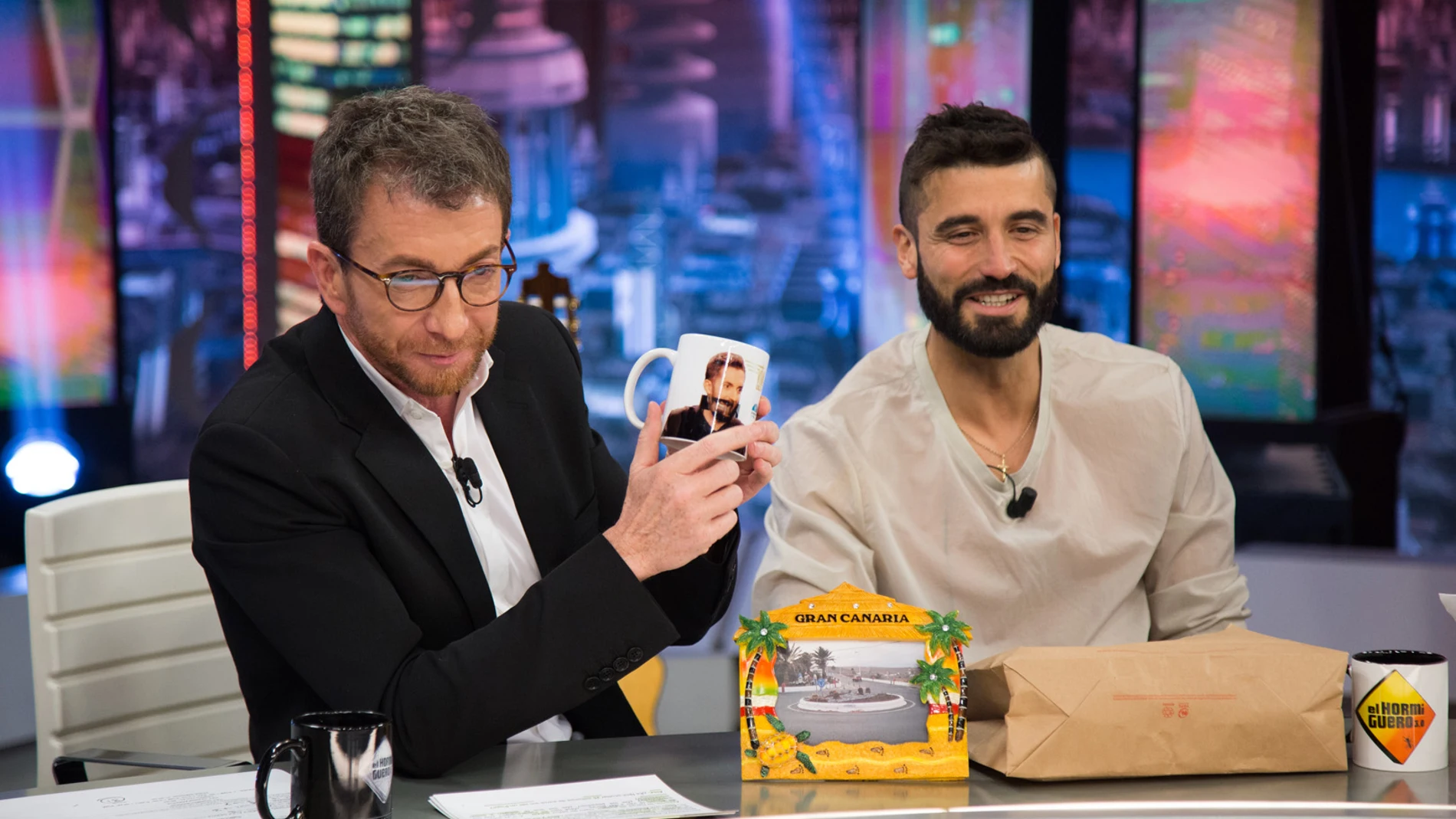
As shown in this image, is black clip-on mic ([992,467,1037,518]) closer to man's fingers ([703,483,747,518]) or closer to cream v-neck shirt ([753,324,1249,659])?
cream v-neck shirt ([753,324,1249,659])

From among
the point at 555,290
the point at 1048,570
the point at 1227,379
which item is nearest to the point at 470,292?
the point at 1048,570

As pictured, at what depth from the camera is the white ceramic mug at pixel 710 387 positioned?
129 centimetres

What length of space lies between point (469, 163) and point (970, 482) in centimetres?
85

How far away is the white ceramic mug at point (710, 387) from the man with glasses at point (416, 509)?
0.02 m

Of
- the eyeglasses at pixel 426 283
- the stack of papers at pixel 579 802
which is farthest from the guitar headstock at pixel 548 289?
the stack of papers at pixel 579 802

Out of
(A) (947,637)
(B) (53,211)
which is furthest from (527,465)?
(B) (53,211)

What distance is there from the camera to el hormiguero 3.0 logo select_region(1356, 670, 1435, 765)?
131 centimetres

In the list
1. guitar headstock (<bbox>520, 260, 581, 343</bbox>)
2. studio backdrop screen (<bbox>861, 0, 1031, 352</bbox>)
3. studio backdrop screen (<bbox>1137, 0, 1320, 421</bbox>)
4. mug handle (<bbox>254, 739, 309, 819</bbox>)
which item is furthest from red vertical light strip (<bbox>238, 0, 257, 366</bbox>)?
mug handle (<bbox>254, 739, 309, 819</bbox>)

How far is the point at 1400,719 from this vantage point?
131cm

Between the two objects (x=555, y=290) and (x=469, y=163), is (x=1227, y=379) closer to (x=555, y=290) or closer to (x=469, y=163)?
(x=555, y=290)

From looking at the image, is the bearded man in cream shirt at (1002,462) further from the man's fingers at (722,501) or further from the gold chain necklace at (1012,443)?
the man's fingers at (722,501)

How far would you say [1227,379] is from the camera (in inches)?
158

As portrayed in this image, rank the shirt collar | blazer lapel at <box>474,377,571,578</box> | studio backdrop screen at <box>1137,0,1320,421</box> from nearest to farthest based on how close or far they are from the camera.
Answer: the shirt collar
blazer lapel at <box>474,377,571,578</box>
studio backdrop screen at <box>1137,0,1320,421</box>

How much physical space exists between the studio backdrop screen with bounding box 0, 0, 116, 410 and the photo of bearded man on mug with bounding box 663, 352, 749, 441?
359 cm
